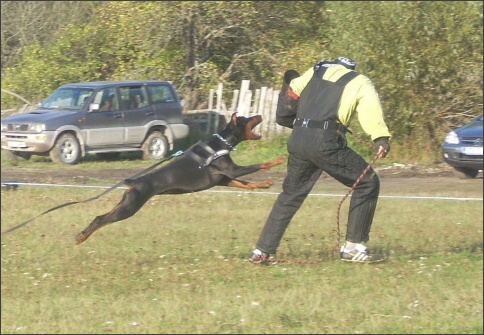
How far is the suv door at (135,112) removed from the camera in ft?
59.8

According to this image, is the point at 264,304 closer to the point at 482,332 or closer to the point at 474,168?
the point at 482,332

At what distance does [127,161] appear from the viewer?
18531 mm

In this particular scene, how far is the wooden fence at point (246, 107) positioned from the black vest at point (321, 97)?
1152 centimetres

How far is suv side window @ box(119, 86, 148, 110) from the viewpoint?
18.2 m

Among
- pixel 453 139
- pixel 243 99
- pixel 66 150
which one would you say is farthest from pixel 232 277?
pixel 243 99

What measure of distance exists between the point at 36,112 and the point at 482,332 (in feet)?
45.9

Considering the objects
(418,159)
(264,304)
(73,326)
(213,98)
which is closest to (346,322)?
(264,304)

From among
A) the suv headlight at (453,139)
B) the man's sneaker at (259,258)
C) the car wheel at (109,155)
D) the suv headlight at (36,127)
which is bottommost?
the car wheel at (109,155)

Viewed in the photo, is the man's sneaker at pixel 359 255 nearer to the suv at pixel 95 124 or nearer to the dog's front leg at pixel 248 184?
the dog's front leg at pixel 248 184

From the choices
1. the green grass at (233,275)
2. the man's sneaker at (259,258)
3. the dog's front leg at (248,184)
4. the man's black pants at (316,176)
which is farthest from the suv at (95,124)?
the man's black pants at (316,176)

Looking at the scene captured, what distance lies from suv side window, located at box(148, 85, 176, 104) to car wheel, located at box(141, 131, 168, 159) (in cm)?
71

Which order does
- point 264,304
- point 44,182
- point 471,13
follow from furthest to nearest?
point 471,13 < point 44,182 < point 264,304

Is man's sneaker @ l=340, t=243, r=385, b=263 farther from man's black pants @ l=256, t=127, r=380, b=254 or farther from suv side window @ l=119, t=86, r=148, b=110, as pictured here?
suv side window @ l=119, t=86, r=148, b=110

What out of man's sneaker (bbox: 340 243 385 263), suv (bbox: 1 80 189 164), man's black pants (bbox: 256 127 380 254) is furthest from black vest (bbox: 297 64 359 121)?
suv (bbox: 1 80 189 164)
